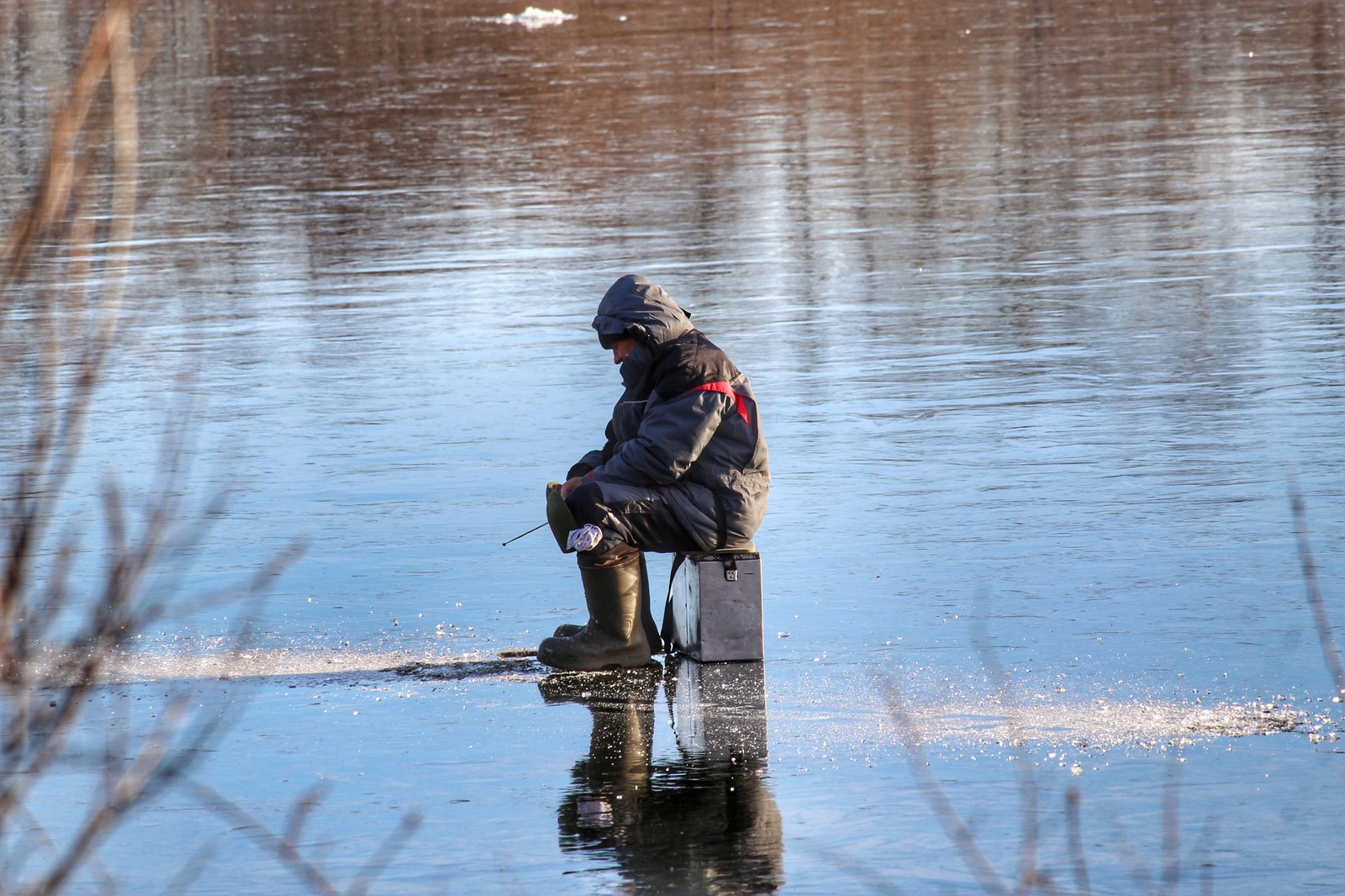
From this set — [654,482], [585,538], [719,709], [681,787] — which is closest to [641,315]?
[654,482]

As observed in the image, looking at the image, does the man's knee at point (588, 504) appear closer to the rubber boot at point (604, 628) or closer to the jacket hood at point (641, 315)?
the rubber boot at point (604, 628)

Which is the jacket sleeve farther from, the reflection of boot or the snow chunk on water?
the snow chunk on water

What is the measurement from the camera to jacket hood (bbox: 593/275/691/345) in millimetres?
5660

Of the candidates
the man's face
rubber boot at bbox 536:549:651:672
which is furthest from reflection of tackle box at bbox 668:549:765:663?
the man's face

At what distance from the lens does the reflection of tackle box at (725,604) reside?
5.58 m

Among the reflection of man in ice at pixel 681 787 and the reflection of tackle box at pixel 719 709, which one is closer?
the reflection of man in ice at pixel 681 787

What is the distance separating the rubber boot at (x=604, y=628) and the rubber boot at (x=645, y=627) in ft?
0.15

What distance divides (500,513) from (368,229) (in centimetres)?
918

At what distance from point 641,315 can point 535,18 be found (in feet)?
139

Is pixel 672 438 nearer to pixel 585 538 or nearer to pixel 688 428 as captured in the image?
pixel 688 428

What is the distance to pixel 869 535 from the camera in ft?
23.1

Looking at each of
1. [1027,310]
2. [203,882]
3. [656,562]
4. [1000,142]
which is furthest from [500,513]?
[1000,142]

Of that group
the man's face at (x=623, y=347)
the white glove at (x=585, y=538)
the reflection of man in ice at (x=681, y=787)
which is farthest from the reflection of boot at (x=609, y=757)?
the man's face at (x=623, y=347)

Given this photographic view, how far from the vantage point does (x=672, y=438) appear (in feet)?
18.3
